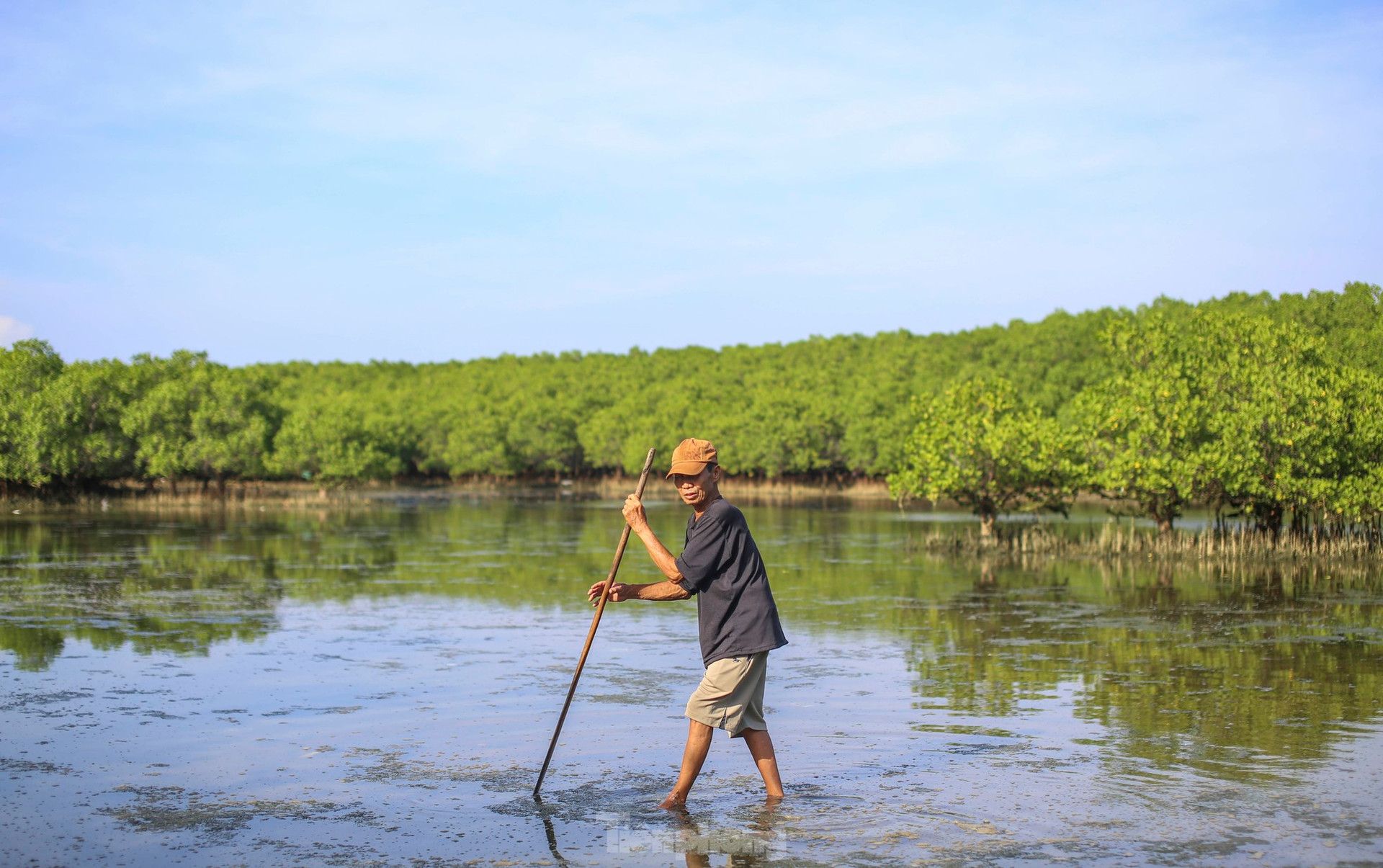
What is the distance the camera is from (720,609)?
734 centimetres

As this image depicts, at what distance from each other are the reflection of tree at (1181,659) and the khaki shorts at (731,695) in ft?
11.5

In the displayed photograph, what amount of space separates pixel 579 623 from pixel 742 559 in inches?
459

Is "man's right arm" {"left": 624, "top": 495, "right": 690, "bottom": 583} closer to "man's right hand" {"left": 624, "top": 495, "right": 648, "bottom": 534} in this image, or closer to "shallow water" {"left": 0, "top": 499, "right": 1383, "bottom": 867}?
"man's right hand" {"left": 624, "top": 495, "right": 648, "bottom": 534}

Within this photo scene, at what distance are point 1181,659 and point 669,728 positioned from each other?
7.00m

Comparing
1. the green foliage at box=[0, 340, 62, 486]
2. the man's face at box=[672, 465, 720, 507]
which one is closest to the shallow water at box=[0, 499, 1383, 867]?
the man's face at box=[672, 465, 720, 507]

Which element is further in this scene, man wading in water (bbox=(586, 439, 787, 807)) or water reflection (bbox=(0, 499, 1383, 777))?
water reflection (bbox=(0, 499, 1383, 777))

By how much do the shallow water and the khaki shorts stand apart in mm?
606

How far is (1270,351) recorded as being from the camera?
31.2 metres

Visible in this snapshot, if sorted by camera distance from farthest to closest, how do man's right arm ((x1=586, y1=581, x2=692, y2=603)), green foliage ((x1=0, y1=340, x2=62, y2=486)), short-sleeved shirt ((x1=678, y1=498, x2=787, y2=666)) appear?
green foliage ((x1=0, y1=340, x2=62, y2=486)) → man's right arm ((x1=586, y1=581, x2=692, y2=603)) → short-sleeved shirt ((x1=678, y1=498, x2=787, y2=666))

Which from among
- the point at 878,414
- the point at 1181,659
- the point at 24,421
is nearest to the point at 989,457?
the point at 1181,659

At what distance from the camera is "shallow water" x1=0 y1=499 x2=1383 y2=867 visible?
6.86 m

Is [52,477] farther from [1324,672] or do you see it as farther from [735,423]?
[1324,672]

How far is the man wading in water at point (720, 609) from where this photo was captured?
7.24 meters

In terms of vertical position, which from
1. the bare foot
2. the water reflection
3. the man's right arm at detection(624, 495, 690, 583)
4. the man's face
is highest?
the man's face
